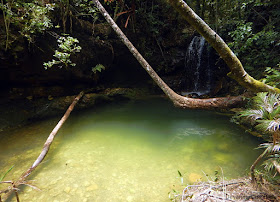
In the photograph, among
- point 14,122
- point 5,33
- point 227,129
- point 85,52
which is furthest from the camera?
point 85,52

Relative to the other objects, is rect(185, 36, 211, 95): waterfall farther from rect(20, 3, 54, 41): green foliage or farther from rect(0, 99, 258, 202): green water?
rect(20, 3, 54, 41): green foliage

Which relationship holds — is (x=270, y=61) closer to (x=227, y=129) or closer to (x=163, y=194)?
(x=227, y=129)

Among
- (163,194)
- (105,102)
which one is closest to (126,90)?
(105,102)

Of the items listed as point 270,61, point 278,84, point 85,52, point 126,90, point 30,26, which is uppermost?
point 30,26

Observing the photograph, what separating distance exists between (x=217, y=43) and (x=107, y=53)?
5374 millimetres

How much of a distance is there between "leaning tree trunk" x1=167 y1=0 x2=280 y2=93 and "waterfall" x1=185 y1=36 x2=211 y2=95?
517 cm

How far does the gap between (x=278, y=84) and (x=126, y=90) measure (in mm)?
5957

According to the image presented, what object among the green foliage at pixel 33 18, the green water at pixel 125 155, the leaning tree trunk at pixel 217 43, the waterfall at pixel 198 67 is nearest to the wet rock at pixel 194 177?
the green water at pixel 125 155

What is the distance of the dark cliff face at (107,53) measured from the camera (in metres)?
4.86

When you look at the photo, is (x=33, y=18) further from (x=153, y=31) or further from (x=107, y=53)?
(x=153, y=31)

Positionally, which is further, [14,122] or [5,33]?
[14,122]

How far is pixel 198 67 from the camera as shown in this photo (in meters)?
7.86

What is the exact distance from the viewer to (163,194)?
2.38m

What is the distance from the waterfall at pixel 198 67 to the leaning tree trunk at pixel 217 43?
17.0 ft
